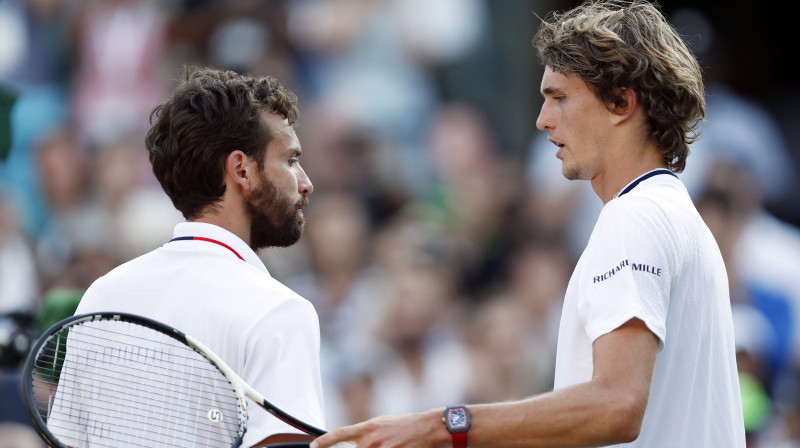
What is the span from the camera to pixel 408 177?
7988mm

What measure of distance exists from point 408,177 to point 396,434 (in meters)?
5.45

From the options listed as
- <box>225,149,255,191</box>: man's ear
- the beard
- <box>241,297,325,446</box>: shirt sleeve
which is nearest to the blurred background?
the beard

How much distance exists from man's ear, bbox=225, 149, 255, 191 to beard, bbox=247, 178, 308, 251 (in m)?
0.03

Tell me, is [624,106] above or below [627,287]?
above

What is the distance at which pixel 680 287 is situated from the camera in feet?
8.66

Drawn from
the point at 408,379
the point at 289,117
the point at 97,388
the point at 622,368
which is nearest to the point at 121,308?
the point at 97,388

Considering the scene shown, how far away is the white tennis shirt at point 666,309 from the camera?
2.54m

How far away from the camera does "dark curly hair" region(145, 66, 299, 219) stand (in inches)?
117

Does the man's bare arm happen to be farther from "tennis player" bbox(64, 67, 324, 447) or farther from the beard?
the beard

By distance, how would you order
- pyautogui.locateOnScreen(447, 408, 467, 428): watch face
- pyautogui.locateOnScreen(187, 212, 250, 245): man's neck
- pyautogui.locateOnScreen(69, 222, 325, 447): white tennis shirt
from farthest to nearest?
pyautogui.locateOnScreen(187, 212, 250, 245): man's neck < pyautogui.locateOnScreen(69, 222, 325, 447): white tennis shirt < pyautogui.locateOnScreen(447, 408, 467, 428): watch face

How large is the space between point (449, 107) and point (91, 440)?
18.3 ft

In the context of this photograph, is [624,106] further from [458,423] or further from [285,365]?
[285,365]

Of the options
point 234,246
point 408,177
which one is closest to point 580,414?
point 234,246

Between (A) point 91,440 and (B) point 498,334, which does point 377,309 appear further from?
(A) point 91,440
